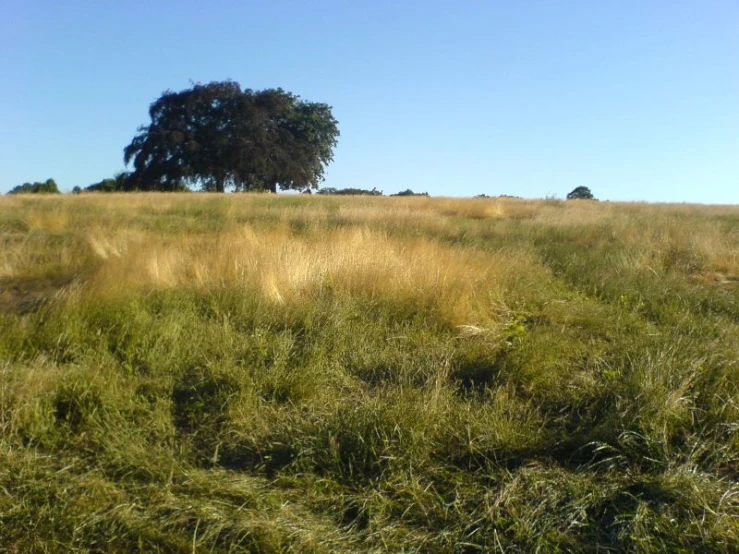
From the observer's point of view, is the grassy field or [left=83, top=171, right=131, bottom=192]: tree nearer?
the grassy field

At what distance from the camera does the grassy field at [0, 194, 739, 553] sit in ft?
10.0

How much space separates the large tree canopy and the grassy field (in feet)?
103

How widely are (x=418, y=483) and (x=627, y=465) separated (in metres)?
1.18

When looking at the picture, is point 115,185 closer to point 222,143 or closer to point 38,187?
point 38,187

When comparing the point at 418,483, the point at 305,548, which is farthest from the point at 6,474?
the point at 418,483

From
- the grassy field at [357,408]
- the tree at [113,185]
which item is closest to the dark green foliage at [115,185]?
the tree at [113,185]

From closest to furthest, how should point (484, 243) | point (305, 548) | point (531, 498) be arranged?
point (305, 548)
point (531, 498)
point (484, 243)

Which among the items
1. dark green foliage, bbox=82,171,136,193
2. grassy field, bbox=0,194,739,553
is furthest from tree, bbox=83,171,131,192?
grassy field, bbox=0,194,739,553

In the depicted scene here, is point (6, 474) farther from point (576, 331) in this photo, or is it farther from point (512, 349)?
point (576, 331)

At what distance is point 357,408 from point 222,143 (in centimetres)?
3552

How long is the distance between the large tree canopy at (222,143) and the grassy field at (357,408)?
103 ft

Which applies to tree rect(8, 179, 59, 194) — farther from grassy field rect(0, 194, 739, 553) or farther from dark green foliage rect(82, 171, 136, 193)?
grassy field rect(0, 194, 739, 553)

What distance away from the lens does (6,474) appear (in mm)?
3412

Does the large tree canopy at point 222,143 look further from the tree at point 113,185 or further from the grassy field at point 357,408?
the grassy field at point 357,408
